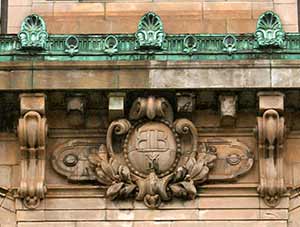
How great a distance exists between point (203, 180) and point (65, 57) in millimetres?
2158

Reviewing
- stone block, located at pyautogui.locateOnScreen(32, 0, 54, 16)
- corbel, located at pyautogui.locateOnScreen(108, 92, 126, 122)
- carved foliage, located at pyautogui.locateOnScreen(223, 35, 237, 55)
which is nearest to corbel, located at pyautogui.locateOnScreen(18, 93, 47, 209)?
corbel, located at pyautogui.locateOnScreen(108, 92, 126, 122)

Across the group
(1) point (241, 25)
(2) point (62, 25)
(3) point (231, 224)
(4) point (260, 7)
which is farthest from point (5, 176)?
(4) point (260, 7)

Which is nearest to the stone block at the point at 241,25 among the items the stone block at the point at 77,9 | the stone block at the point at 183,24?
the stone block at the point at 183,24

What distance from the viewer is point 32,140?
20.0 metres

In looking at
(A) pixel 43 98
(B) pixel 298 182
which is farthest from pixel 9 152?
(B) pixel 298 182

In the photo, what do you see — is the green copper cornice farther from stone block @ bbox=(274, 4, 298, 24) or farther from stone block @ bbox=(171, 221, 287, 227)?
stone block @ bbox=(171, 221, 287, 227)

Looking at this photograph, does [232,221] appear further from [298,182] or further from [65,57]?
[65,57]

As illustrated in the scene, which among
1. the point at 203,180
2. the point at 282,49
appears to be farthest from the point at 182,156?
the point at 282,49

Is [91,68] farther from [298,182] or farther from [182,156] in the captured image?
[298,182]

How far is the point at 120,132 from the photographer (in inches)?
790

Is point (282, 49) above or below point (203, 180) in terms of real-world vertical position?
→ above

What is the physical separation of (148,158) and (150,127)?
1.31 feet

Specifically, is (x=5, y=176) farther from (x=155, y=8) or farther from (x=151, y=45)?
(x=155, y=8)

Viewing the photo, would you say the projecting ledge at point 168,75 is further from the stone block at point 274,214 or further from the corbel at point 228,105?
the stone block at point 274,214
